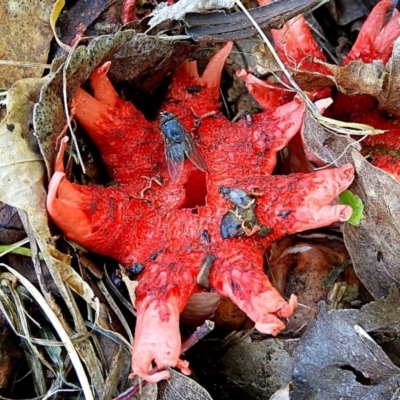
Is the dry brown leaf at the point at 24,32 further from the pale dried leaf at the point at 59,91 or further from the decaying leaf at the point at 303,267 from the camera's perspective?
the decaying leaf at the point at 303,267

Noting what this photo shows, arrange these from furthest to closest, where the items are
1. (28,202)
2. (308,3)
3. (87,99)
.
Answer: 1. (308,3)
2. (87,99)
3. (28,202)

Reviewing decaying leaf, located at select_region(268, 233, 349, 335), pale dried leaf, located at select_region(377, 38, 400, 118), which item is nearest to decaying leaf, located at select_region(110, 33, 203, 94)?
pale dried leaf, located at select_region(377, 38, 400, 118)

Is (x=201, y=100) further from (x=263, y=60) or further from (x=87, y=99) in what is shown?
(x=87, y=99)

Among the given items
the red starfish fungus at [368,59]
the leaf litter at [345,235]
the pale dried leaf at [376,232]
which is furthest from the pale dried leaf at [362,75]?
the pale dried leaf at [376,232]

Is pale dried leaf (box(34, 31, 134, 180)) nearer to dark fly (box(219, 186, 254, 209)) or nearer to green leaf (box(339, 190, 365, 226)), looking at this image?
dark fly (box(219, 186, 254, 209))

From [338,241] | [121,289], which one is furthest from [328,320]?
[121,289]

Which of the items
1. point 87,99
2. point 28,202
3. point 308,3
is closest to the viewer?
point 28,202
